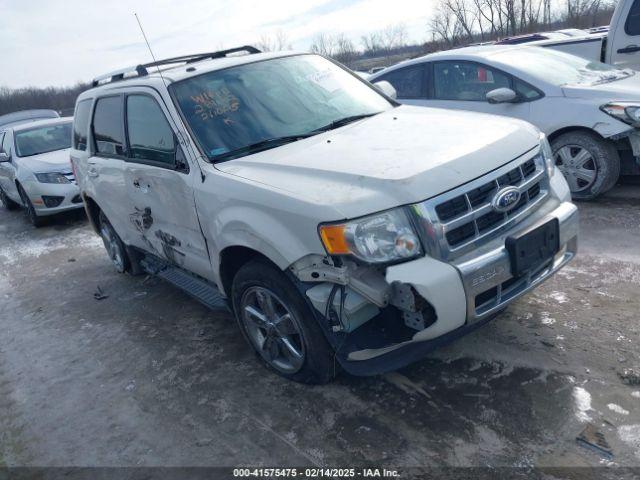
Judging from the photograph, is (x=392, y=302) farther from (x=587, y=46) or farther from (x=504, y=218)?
(x=587, y=46)

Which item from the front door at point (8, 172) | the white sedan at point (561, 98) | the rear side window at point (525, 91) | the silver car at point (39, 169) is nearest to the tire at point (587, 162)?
the white sedan at point (561, 98)

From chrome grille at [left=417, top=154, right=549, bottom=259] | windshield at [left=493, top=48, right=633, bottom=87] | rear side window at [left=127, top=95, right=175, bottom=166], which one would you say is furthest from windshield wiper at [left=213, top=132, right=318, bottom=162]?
windshield at [left=493, top=48, right=633, bottom=87]

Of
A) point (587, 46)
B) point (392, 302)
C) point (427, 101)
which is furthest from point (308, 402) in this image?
point (587, 46)

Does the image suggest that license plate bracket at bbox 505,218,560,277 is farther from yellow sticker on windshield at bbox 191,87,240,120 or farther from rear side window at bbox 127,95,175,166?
rear side window at bbox 127,95,175,166

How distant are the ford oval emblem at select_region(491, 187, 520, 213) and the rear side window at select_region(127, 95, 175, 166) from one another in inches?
83.6

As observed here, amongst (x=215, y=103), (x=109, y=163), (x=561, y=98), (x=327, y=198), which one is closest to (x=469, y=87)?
(x=561, y=98)

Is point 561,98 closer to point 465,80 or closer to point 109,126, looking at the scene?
point 465,80

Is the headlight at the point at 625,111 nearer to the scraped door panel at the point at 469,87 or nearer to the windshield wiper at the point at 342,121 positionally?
the scraped door panel at the point at 469,87

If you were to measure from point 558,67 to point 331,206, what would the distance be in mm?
4685

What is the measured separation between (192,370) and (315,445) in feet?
4.27

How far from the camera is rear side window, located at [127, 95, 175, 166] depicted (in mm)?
3720

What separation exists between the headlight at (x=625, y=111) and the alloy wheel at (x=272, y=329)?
13.1 feet

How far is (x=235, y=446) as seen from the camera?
9.48ft

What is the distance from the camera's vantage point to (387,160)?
2871mm
